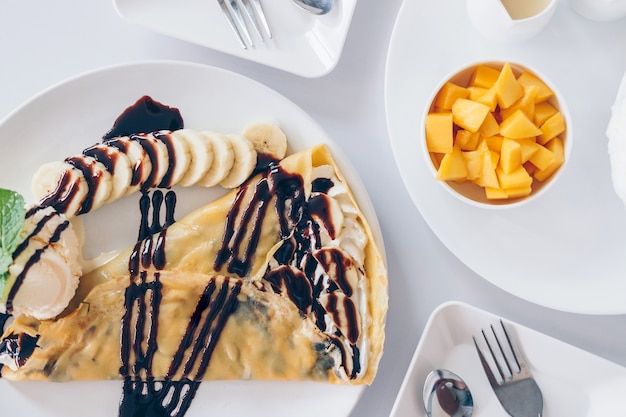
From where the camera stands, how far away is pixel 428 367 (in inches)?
62.3

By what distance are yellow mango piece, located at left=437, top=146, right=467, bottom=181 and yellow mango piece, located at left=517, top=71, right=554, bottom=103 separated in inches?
8.4

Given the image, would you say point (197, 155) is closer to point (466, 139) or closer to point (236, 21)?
point (236, 21)

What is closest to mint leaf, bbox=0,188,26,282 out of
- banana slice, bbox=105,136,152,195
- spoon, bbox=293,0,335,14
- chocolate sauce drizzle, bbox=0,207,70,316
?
chocolate sauce drizzle, bbox=0,207,70,316

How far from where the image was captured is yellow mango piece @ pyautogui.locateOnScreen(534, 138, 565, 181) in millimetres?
1418

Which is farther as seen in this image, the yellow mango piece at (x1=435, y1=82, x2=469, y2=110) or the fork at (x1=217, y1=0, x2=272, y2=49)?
the fork at (x1=217, y1=0, x2=272, y2=49)

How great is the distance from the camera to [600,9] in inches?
56.3

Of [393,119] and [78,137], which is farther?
[78,137]

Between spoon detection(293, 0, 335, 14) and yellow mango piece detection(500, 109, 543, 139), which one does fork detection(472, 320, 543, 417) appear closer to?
yellow mango piece detection(500, 109, 543, 139)

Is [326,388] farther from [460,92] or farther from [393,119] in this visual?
[460,92]

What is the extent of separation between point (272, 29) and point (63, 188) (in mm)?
670

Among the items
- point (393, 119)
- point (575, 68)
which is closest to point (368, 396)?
point (393, 119)

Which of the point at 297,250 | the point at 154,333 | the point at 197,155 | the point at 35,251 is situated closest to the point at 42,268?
the point at 35,251

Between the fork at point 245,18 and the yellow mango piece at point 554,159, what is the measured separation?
755 millimetres

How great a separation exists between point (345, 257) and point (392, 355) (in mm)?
315
